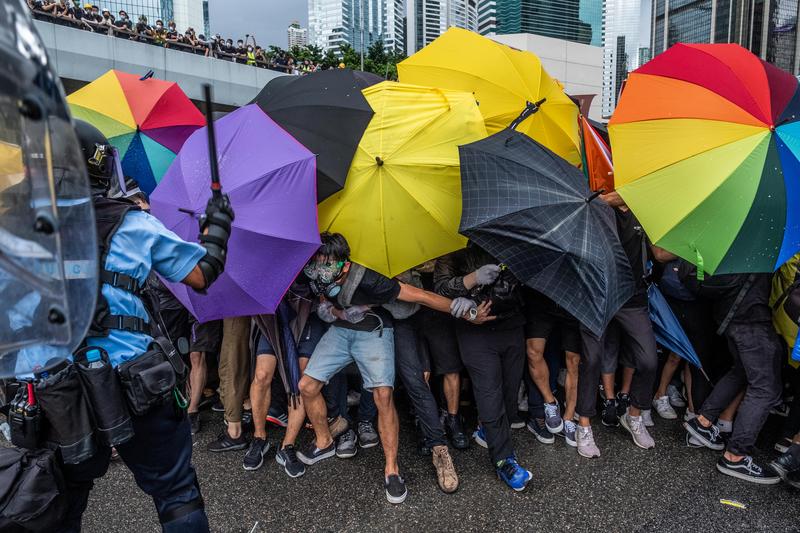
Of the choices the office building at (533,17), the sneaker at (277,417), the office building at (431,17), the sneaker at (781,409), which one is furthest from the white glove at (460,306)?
the office building at (533,17)

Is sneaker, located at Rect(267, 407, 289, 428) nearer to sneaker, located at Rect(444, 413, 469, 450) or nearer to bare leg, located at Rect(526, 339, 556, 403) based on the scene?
sneaker, located at Rect(444, 413, 469, 450)

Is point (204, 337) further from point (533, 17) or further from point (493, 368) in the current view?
point (533, 17)

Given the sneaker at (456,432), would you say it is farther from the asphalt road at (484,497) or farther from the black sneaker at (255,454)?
the black sneaker at (255,454)

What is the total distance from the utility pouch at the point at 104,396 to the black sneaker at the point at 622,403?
3.59 meters

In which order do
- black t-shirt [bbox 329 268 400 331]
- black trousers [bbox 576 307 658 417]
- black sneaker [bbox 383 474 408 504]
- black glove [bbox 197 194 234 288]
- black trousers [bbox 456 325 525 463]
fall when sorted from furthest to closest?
black trousers [bbox 576 307 658 417]
black trousers [bbox 456 325 525 463]
black sneaker [bbox 383 474 408 504]
black t-shirt [bbox 329 268 400 331]
black glove [bbox 197 194 234 288]

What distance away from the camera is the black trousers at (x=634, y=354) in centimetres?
393

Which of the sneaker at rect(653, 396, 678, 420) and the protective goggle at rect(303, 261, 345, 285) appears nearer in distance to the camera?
the protective goggle at rect(303, 261, 345, 285)

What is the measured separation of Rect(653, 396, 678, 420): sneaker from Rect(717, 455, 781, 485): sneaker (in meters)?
0.72

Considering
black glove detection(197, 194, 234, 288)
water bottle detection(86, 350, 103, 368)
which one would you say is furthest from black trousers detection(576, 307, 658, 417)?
water bottle detection(86, 350, 103, 368)

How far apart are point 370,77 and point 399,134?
3.05ft

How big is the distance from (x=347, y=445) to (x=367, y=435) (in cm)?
20

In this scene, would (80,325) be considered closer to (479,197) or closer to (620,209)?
(479,197)

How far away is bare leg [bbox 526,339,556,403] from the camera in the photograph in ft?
13.3

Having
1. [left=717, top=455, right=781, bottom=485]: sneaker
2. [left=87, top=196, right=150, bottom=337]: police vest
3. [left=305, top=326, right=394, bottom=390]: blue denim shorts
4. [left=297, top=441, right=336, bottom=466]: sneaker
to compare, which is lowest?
[left=297, top=441, right=336, bottom=466]: sneaker
